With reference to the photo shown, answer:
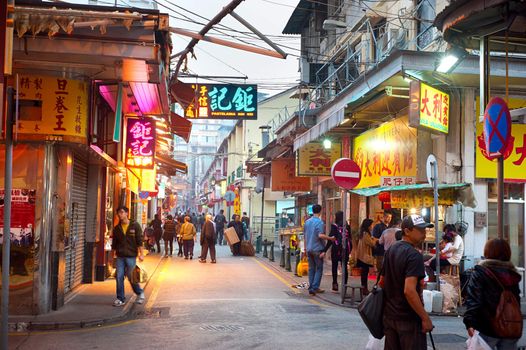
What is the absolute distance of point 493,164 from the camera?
44.3ft

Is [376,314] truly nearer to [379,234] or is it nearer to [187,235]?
[379,234]

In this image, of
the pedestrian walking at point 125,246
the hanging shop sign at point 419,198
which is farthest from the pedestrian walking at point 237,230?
the pedestrian walking at point 125,246

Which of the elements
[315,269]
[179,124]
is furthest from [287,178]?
[315,269]

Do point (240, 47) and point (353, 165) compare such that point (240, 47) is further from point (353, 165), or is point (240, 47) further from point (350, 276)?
point (350, 276)

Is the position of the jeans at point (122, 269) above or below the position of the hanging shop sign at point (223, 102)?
below

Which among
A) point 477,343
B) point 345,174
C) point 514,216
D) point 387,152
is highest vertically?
point 387,152

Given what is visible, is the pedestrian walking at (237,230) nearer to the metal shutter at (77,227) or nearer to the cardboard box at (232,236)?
the cardboard box at (232,236)

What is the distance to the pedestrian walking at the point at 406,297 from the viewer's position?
16.9ft

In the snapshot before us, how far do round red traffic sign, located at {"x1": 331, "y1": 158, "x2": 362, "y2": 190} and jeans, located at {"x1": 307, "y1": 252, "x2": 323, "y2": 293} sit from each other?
176cm

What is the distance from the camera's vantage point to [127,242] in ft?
38.8

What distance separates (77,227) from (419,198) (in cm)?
740

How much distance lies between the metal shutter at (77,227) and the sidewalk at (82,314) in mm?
378

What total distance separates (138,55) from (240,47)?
2.40 metres

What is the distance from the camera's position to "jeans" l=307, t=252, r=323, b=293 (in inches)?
541
